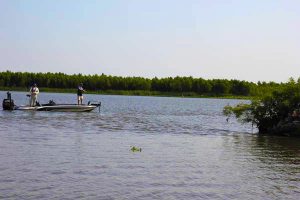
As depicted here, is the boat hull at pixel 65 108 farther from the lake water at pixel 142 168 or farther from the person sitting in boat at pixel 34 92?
the lake water at pixel 142 168

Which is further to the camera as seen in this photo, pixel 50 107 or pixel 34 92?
pixel 50 107

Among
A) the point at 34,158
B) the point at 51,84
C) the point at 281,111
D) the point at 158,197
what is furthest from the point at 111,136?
the point at 51,84

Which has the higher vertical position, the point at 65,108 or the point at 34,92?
the point at 34,92

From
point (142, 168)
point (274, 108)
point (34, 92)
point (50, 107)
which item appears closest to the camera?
point (142, 168)

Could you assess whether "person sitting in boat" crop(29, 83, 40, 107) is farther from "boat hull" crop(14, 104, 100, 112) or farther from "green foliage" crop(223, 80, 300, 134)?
"green foliage" crop(223, 80, 300, 134)

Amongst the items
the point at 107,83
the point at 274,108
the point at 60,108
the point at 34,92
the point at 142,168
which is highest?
the point at 107,83

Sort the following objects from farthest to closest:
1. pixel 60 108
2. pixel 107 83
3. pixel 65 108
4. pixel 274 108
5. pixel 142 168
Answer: pixel 107 83 < pixel 65 108 < pixel 60 108 < pixel 274 108 < pixel 142 168

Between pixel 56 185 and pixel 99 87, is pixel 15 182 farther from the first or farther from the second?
pixel 99 87

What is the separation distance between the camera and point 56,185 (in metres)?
14.5

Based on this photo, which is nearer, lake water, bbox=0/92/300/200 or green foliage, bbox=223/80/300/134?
lake water, bbox=0/92/300/200

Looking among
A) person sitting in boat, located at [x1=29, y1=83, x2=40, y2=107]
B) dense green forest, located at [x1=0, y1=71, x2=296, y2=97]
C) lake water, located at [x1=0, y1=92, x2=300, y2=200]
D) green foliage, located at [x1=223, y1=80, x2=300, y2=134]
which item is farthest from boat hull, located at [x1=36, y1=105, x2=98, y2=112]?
dense green forest, located at [x1=0, y1=71, x2=296, y2=97]

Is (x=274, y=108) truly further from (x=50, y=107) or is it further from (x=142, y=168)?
(x=50, y=107)

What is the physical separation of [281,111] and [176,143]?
12203mm

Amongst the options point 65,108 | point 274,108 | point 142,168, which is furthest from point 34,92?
point 142,168
